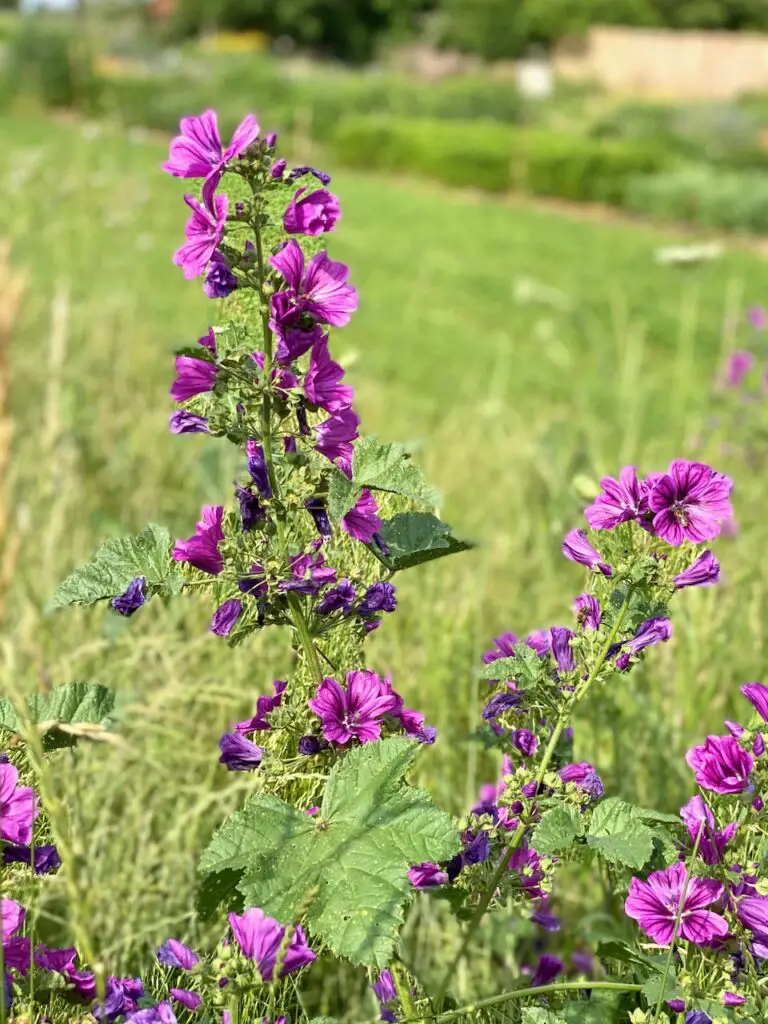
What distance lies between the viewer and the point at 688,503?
0.85m

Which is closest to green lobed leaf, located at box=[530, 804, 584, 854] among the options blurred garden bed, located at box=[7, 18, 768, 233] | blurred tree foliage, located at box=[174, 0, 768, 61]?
blurred garden bed, located at box=[7, 18, 768, 233]

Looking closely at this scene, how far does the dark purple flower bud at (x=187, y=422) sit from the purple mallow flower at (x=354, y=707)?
0.21 meters

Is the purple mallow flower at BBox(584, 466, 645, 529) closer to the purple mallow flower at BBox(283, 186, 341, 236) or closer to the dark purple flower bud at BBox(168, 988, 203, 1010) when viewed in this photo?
the purple mallow flower at BBox(283, 186, 341, 236)

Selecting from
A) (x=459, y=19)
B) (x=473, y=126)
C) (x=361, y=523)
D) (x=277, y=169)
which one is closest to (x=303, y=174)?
(x=277, y=169)

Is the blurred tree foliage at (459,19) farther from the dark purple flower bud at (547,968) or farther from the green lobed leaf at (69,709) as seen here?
the green lobed leaf at (69,709)

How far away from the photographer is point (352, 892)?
0.75 m

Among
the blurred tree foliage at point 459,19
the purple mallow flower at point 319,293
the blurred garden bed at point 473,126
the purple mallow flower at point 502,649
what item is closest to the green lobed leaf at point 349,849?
the purple mallow flower at point 502,649

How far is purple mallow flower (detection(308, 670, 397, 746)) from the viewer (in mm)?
848

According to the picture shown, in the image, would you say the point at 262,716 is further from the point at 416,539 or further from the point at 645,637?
the point at 645,637

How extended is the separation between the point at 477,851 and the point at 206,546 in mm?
333

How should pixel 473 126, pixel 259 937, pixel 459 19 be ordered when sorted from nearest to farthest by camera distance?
1. pixel 259 937
2. pixel 473 126
3. pixel 459 19

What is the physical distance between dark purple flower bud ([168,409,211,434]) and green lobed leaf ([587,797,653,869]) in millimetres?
420

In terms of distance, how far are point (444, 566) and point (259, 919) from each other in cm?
172

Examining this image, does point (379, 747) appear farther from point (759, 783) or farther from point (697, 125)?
point (697, 125)
